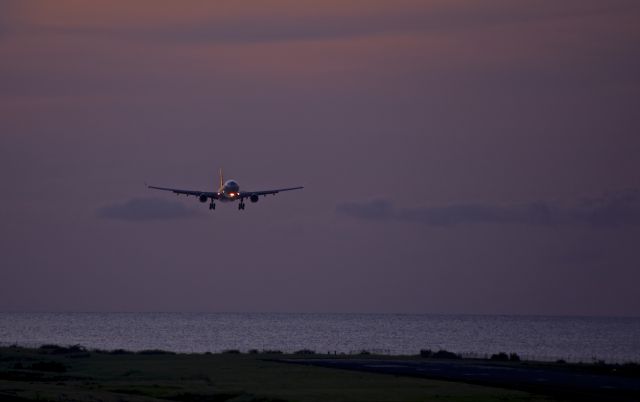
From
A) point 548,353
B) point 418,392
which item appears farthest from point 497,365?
point 548,353

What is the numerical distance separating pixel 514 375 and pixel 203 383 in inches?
1006

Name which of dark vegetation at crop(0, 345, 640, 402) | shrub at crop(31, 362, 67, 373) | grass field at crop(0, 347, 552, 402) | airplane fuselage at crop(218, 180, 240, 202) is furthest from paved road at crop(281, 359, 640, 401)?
airplane fuselage at crop(218, 180, 240, 202)

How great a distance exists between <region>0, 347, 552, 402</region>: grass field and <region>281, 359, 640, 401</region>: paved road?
12.0 ft

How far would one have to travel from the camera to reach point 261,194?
13775 centimetres

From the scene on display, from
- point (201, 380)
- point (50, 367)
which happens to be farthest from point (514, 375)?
point (50, 367)

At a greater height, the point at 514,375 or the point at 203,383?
the point at 514,375

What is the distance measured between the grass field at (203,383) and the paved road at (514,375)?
3657 mm

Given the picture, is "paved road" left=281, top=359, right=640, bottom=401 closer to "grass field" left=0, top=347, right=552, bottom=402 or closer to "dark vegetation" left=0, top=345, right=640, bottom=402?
"dark vegetation" left=0, top=345, right=640, bottom=402

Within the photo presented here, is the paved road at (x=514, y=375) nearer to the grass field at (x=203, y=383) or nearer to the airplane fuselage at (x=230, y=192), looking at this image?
the grass field at (x=203, y=383)

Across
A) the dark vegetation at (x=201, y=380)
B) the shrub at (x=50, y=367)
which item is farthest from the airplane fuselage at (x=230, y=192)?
the shrub at (x=50, y=367)

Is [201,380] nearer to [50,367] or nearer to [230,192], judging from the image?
[50,367]

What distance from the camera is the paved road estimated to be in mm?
75688

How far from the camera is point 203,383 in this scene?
84.9m

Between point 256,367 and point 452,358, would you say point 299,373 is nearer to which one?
point 256,367
